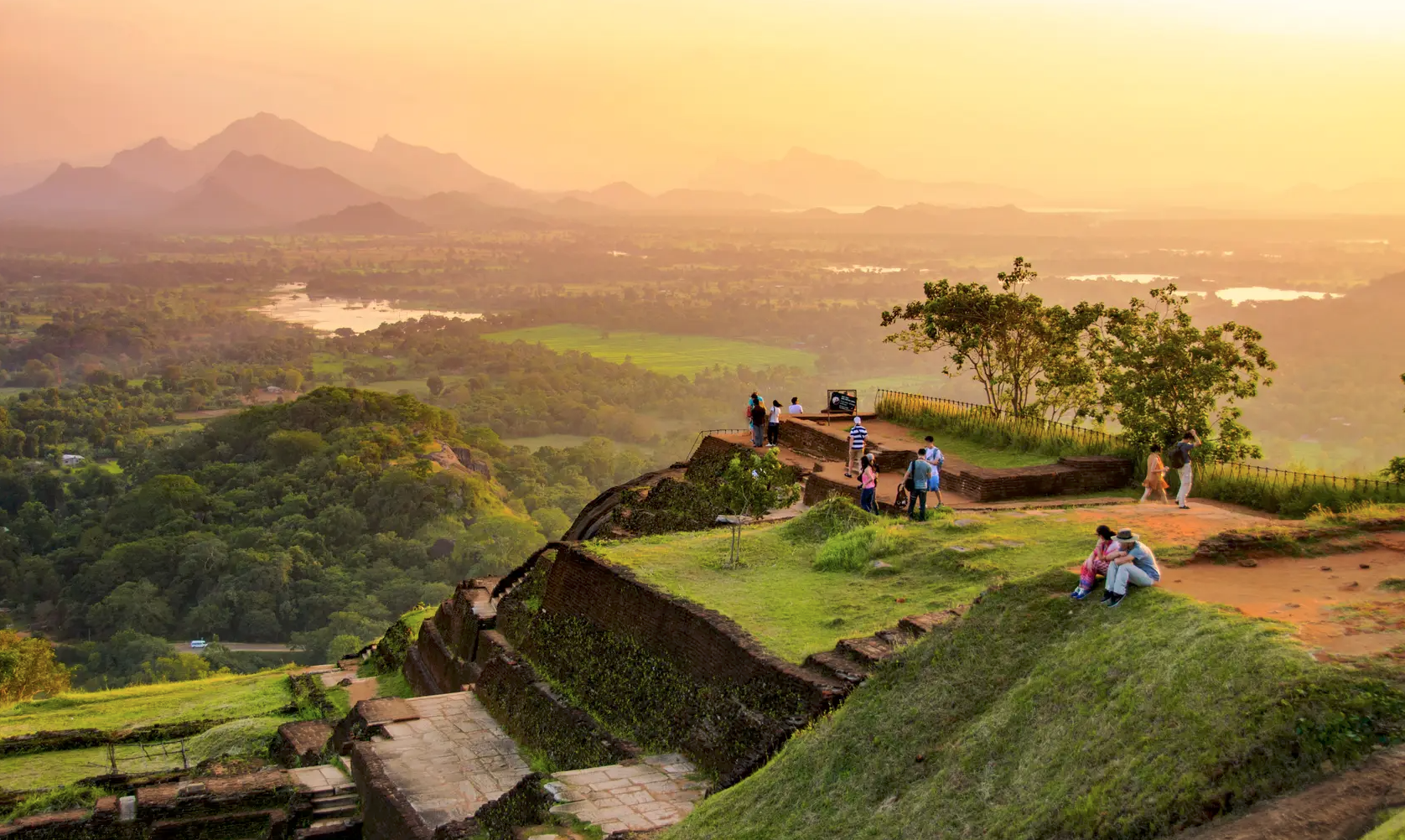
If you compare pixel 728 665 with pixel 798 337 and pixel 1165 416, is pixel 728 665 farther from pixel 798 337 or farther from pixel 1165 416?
pixel 798 337

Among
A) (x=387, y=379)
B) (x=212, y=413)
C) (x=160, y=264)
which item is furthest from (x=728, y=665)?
(x=160, y=264)

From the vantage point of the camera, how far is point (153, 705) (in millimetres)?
22703

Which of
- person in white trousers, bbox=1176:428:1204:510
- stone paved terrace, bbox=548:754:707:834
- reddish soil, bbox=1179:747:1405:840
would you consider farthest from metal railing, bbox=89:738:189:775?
reddish soil, bbox=1179:747:1405:840

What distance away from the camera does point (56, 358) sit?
392ft

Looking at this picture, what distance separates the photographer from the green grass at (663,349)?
12300 centimetres

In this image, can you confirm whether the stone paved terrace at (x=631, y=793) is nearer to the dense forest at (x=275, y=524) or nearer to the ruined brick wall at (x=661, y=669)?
the ruined brick wall at (x=661, y=669)

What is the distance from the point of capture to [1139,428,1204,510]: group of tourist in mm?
14328

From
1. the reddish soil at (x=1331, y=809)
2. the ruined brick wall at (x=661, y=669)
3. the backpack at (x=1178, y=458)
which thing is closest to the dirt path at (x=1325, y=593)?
the reddish soil at (x=1331, y=809)

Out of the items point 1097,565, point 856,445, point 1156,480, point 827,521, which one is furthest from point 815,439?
point 1097,565

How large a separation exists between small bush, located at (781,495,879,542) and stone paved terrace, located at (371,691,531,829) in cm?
450

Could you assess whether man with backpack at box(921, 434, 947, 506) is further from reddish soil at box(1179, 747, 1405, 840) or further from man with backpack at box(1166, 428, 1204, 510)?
reddish soil at box(1179, 747, 1405, 840)

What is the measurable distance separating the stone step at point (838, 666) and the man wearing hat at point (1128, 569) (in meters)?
2.14

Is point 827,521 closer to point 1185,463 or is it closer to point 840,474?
point 840,474

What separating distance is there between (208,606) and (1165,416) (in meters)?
40.0
